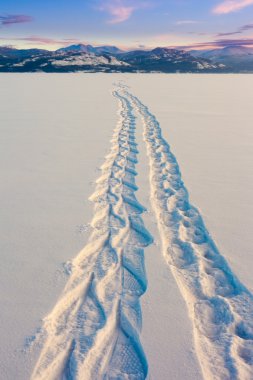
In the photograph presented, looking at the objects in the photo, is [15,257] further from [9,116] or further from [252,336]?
[9,116]

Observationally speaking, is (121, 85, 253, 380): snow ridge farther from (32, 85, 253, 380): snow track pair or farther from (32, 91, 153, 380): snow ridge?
(32, 91, 153, 380): snow ridge

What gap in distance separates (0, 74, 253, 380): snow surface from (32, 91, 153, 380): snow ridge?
3.6 inches

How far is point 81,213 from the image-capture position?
4.67 metres

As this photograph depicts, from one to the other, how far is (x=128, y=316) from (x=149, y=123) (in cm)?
882

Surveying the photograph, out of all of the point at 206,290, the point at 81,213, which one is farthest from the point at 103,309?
the point at 81,213

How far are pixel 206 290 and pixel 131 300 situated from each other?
2.33ft

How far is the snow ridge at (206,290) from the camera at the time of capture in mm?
2533

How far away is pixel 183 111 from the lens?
1388 cm

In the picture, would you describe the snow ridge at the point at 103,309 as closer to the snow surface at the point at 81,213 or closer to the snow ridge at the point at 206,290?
the snow surface at the point at 81,213

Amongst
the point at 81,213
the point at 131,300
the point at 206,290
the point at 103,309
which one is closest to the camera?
the point at 103,309

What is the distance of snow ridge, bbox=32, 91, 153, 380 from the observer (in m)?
2.45

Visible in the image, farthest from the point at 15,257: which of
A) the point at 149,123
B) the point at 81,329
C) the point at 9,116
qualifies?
the point at 9,116

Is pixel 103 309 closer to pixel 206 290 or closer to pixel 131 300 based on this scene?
pixel 131 300

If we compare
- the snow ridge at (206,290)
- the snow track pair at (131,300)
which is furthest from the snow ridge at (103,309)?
the snow ridge at (206,290)
